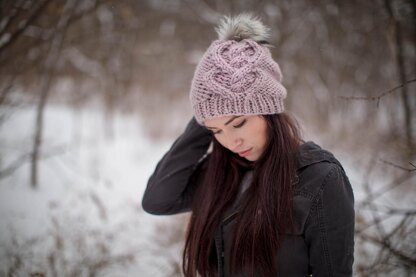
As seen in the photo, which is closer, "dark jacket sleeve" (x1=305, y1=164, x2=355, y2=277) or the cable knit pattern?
"dark jacket sleeve" (x1=305, y1=164, x2=355, y2=277)

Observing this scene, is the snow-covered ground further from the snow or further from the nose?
the nose

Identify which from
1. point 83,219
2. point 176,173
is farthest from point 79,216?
point 176,173

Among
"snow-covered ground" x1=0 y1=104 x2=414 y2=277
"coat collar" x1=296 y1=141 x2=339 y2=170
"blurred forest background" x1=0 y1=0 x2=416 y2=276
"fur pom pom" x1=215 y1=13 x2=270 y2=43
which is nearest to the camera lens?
"coat collar" x1=296 y1=141 x2=339 y2=170

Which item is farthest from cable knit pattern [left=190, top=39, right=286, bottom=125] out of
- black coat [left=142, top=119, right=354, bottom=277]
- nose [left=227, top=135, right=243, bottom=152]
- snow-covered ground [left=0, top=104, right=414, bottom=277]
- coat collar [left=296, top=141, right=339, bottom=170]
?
snow-covered ground [left=0, top=104, right=414, bottom=277]

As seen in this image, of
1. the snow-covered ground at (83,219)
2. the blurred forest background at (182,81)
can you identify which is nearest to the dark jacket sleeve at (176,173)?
the blurred forest background at (182,81)

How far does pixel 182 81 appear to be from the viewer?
10641 millimetres

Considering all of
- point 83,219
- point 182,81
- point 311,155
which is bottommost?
point 83,219

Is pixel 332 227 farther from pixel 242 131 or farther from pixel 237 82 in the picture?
pixel 237 82

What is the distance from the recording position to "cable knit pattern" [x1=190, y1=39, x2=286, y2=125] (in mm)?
1386

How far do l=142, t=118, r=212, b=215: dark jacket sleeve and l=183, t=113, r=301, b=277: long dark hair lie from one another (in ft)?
0.37

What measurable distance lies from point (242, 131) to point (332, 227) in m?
0.62

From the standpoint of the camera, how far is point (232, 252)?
149 centimetres

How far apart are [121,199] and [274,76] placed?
4.51 m

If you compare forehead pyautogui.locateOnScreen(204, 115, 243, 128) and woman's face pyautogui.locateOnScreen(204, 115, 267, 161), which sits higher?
forehead pyautogui.locateOnScreen(204, 115, 243, 128)
